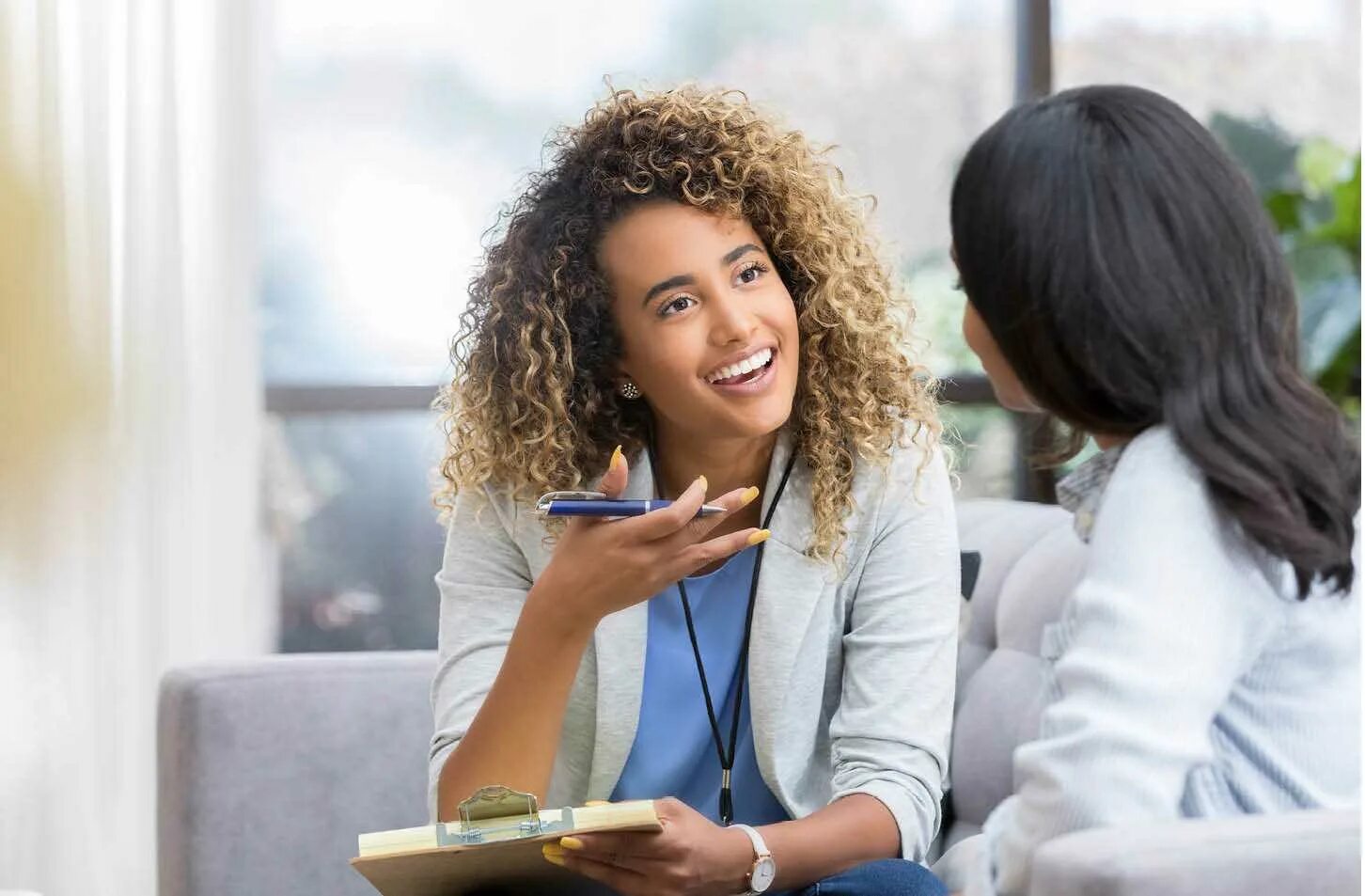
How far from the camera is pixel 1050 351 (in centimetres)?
102

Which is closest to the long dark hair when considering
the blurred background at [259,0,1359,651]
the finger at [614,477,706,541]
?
the finger at [614,477,706,541]

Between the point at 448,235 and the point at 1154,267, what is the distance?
2.31 m

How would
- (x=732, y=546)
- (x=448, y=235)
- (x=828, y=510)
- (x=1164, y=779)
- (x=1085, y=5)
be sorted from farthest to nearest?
1. (x=1085, y=5)
2. (x=448, y=235)
3. (x=828, y=510)
4. (x=732, y=546)
5. (x=1164, y=779)

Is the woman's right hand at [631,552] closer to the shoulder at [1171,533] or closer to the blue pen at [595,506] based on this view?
the blue pen at [595,506]

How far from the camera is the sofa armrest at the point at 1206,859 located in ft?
2.73

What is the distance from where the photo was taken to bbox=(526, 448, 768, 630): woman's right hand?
1289 mm

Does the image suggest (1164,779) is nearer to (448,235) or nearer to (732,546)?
(732,546)

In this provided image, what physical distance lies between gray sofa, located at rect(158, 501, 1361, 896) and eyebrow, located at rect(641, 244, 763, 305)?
504mm

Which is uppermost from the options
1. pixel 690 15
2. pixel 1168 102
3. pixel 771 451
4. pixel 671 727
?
pixel 690 15

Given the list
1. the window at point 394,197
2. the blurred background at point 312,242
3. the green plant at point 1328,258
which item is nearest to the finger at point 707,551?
the blurred background at point 312,242

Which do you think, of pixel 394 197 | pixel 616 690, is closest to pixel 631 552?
pixel 616 690

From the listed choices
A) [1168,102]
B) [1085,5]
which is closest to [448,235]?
[1085,5]

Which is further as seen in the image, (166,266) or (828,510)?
(166,266)

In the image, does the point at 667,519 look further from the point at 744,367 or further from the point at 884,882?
the point at 884,882
